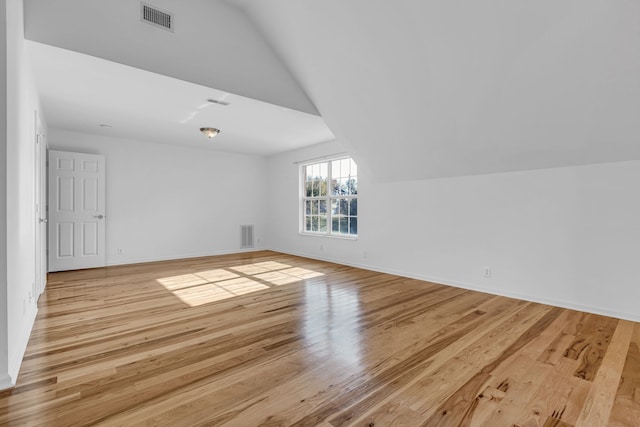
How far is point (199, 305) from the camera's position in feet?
10.6

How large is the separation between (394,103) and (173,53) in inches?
93.3

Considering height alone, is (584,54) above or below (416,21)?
below

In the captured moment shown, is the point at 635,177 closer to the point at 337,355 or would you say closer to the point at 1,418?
the point at 337,355

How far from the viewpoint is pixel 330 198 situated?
6.04 metres

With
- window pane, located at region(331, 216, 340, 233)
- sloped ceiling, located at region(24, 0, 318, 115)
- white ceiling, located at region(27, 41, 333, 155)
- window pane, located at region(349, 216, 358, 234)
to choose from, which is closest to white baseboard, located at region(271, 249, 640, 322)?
window pane, located at region(349, 216, 358, 234)

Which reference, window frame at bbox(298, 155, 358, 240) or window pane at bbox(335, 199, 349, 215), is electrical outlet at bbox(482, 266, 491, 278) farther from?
window pane at bbox(335, 199, 349, 215)

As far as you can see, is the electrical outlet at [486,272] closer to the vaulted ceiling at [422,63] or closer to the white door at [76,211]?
the vaulted ceiling at [422,63]

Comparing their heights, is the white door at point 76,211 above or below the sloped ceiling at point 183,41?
below

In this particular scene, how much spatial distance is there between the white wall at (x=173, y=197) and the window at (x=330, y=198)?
1.50 meters

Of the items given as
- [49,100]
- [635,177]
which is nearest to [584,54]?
[635,177]

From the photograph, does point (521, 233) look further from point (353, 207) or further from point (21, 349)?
point (21, 349)

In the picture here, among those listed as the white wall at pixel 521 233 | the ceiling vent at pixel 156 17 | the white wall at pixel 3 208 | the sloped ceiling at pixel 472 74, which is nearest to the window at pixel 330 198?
the white wall at pixel 521 233

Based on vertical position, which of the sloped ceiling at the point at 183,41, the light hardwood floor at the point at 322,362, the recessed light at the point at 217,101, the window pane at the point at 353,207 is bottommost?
the light hardwood floor at the point at 322,362

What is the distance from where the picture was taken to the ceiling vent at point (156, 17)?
9.86ft
